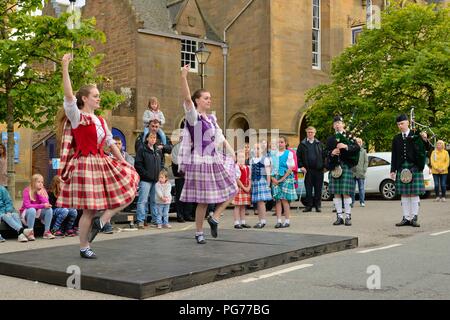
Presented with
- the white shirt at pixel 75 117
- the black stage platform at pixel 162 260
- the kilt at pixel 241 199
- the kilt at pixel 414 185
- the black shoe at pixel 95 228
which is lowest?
the black stage platform at pixel 162 260

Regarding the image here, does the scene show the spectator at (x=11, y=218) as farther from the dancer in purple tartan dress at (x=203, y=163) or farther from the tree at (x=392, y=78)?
the tree at (x=392, y=78)

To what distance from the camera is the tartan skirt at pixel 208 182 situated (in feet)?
25.1

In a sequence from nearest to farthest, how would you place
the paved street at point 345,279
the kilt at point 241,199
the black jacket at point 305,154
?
the paved street at point 345,279 → the kilt at point 241,199 → the black jacket at point 305,154

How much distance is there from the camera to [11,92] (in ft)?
39.8

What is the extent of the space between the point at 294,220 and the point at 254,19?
19.4 m

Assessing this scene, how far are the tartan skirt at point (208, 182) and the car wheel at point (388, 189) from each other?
1369 centimetres

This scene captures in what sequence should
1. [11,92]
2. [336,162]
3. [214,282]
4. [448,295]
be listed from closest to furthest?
[448,295] < [214,282] < [336,162] < [11,92]

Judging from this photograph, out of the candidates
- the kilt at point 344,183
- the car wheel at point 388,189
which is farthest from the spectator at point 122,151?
the car wheel at point 388,189

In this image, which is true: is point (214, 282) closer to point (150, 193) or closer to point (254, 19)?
point (150, 193)

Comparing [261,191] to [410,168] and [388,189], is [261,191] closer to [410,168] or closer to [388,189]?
[410,168]

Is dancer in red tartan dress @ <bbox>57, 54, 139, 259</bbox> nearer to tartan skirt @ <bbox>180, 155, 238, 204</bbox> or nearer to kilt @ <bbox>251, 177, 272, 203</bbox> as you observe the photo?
tartan skirt @ <bbox>180, 155, 238, 204</bbox>

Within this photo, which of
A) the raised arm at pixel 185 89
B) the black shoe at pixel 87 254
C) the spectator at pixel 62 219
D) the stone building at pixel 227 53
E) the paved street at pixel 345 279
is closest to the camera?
the paved street at pixel 345 279

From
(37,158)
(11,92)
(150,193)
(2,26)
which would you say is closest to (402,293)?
(150,193)

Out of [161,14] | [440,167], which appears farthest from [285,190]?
[161,14]
